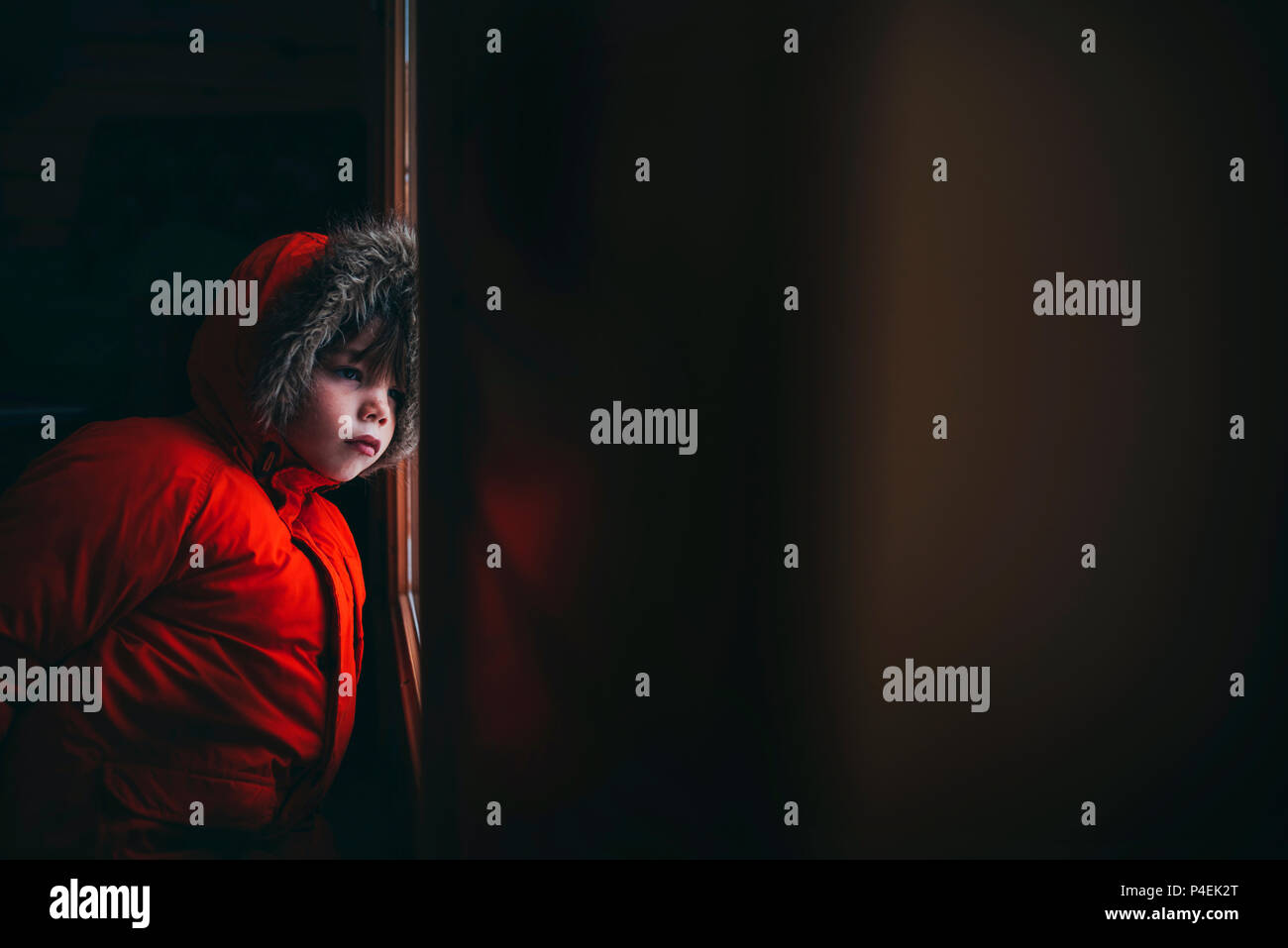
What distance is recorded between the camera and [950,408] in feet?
2.28

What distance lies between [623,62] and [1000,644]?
605 millimetres

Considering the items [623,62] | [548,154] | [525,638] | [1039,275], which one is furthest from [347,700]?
[1039,275]

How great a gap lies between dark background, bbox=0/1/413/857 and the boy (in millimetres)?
45

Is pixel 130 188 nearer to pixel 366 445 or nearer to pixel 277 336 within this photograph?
pixel 277 336

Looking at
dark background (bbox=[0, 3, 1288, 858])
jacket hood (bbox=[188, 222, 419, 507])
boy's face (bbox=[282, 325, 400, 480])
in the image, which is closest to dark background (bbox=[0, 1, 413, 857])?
jacket hood (bbox=[188, 222, 419, 507])

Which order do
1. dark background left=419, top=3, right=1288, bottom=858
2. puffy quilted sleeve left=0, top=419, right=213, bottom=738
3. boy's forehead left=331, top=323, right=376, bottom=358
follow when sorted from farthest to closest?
boy's forehead left=331, top=323, right=376, bottom=358 → puffy quilted sleeve left=0, top=419, right=213, bottom=738 → dark background left=419, top=3, right=1288, bottom=858

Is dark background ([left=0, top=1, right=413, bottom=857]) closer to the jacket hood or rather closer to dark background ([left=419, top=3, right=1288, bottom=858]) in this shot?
the jacket hood

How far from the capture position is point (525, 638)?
32.4 inches

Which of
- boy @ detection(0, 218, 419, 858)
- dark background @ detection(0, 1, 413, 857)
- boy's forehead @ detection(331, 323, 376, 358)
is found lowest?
boy @ detection(0, 218, 419, 858)

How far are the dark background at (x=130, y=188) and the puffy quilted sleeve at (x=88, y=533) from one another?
0.05 m

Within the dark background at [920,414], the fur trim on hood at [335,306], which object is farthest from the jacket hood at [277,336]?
the dark background at [920,414]

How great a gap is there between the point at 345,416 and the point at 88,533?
0.32 metres

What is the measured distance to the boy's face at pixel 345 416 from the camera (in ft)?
3.52

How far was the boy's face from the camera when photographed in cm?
107
